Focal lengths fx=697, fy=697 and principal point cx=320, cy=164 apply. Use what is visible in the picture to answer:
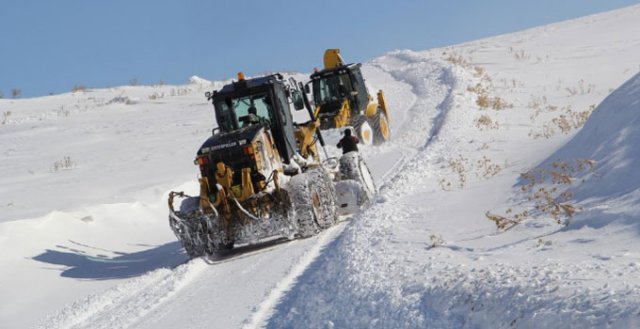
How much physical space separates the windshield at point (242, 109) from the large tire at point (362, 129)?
8316 mm

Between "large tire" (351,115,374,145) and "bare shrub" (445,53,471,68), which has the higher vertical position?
"bare shrub" (445,53,471,68)

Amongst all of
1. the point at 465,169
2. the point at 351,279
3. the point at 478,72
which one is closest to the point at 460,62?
the point at 478,72

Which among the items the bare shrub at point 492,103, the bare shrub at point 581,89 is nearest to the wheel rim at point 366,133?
the bare shrub at point 492,103

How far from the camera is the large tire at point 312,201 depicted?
1026cm

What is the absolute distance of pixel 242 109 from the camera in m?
11.9

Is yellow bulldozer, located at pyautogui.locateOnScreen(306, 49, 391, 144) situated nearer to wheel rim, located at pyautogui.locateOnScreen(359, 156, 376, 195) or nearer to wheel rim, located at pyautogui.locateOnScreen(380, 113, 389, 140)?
wheel rim, located at pyautogui.locateOnScreen(380, 113, 389, 140)

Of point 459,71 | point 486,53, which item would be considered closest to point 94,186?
point 459,71

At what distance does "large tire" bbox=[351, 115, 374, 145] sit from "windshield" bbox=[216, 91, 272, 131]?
8316 millimetres

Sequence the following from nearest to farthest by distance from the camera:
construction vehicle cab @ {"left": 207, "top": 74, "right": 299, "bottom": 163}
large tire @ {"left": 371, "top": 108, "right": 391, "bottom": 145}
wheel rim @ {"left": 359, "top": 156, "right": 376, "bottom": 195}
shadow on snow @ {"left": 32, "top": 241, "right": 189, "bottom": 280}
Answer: shadow on snow @ {"left": 32, "top": 241, "right": 189, "bottom": 280}, construction vehicle cab @ {"left": 207, "top": 74, "right": 299, "bottom": 163}, wheel rim @ {"left": 359, "top": 156, "right": 376, "bottom": 195}, large tire @ {"left": 371, "top": 108, "right": 391, "bottom": 145}

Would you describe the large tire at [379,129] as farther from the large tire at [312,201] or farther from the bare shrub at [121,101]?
the bare shrub at [121,101]

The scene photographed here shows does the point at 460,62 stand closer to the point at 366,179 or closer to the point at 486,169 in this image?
the point at 366,179

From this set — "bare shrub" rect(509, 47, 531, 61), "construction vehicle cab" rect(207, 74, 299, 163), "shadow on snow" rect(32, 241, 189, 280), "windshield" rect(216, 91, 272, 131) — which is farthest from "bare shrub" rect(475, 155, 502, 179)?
"bare shrub" rect(509, 47, 531, 61)

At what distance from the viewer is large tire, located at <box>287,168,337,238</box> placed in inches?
404

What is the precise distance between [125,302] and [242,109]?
4439 millimetres
